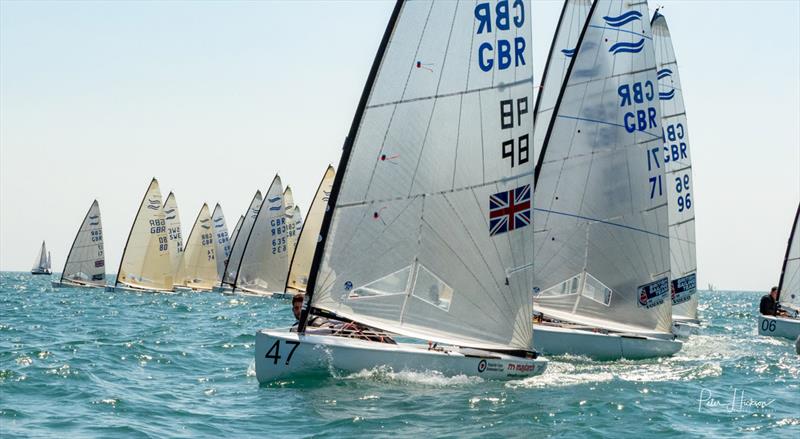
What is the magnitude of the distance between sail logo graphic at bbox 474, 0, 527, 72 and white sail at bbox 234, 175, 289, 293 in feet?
145

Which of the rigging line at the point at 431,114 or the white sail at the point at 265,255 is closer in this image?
the rigging line at the point at 431,114

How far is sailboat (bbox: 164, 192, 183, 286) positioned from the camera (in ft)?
221

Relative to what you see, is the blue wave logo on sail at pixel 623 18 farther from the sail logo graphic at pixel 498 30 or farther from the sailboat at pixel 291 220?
the sailboat at pixel 291 220

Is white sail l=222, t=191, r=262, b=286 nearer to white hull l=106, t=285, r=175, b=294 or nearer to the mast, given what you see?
white hull l=106, t=285, r=175, b=294

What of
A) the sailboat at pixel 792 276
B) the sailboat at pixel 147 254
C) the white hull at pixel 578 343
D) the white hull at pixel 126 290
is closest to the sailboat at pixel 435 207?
the white hull at pixel 578 343

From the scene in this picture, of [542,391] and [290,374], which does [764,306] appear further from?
[290,374]

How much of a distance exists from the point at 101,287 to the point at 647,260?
43.5 meters

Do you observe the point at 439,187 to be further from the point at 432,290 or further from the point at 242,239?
the point at 242,239

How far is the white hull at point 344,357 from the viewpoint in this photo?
14.9 m

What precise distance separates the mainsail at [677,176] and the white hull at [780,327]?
2.09 m

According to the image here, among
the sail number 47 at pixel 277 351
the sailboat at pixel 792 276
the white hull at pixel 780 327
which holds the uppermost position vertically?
the sailboat at pixel 792 276

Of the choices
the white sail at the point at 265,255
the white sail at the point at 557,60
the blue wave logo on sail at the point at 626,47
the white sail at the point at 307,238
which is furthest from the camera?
the white sail at the point at 265,255

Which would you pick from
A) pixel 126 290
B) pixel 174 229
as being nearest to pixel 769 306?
pixel 126 290

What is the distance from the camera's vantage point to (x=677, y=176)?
31.4 m
